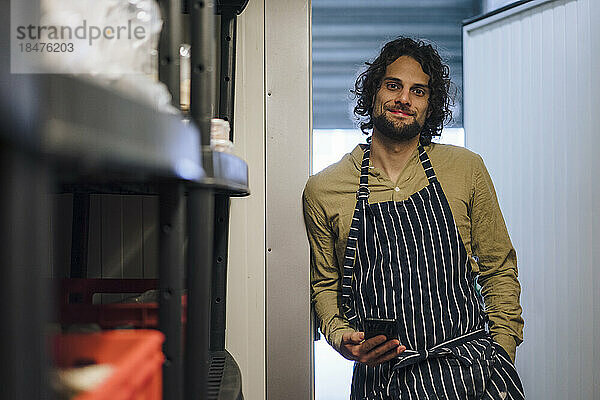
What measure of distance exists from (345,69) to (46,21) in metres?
2.37

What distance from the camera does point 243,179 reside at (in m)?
0.71

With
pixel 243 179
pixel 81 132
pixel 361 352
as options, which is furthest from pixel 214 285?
pixel 81 132

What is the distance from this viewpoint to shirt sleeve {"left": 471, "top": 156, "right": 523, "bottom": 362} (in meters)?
1.70

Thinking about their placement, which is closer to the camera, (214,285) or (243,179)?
(243,179)

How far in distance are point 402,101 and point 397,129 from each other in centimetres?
8

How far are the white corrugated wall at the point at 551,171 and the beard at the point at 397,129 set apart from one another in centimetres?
60

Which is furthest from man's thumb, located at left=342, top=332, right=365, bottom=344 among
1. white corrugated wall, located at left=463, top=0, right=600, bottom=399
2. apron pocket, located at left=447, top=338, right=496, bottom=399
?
white corrugated wall, located at left=463, top=0, right=600, bottom=399

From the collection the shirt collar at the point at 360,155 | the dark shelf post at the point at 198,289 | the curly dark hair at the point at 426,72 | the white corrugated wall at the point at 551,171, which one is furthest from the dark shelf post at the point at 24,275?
the white corrugated wall at the point at 551,171

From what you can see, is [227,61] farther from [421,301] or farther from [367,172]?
[421,301]

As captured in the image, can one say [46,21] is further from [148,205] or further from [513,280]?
[513,280]

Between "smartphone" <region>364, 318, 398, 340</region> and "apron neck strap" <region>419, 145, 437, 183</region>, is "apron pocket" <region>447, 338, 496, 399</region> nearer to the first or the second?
"smartphone" <region>364, 318, 398, 340</region>

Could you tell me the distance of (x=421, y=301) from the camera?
1629 millimetres

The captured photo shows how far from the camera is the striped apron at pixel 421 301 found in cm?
157

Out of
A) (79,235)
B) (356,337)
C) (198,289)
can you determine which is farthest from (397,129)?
(198,289)
